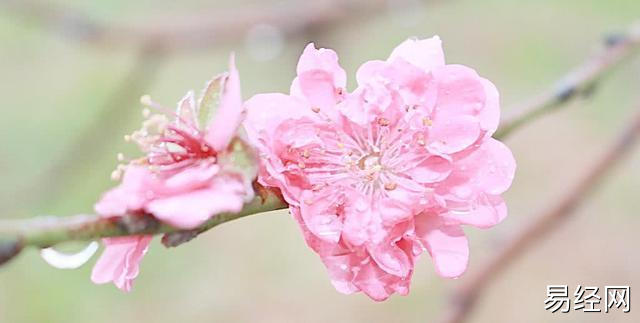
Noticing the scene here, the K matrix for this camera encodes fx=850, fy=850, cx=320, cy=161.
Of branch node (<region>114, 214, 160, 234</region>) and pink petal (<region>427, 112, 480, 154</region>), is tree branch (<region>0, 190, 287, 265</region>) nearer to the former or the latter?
branch node (<region>114, 214, 160, 234</region>)

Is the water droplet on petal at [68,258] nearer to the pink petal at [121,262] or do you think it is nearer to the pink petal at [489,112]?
the pink petal at [121,262]

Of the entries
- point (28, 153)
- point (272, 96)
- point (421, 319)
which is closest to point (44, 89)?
point (28, 153)

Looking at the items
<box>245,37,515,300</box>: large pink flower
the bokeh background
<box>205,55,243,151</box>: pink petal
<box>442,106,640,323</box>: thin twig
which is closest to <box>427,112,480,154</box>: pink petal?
<box>245,37,515,300</box>: large pink flower

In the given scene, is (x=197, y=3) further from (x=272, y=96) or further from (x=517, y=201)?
(x=272, y=96)

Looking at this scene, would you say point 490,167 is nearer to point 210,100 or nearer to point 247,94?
point 210,100

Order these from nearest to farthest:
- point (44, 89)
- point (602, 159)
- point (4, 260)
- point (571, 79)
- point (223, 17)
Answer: point (4, 260) < point (571, 79) < point (602, 159) < point (223, 17) < point (44, 89)

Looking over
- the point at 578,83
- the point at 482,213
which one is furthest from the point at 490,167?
the point at 578,83
